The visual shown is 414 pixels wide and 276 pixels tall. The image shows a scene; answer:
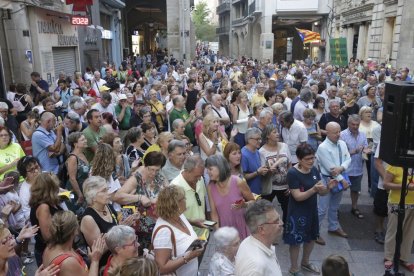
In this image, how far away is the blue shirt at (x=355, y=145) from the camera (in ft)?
19.8

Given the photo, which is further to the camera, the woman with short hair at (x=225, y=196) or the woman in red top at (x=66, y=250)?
the woman with short hair at (x=225, y=196)

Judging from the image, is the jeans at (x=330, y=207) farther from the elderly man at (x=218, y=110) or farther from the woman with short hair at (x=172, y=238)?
the woman with short hair at (x=172, y=238)

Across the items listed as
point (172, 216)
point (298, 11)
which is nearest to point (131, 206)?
point (172, 216)

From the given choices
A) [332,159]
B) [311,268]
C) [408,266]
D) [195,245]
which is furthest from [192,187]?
[408,266]

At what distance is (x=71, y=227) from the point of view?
2975 millimetres

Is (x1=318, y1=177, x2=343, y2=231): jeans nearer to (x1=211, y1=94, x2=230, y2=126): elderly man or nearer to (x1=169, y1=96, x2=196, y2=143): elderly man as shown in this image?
(x1=211, y1=94, x2=230, y2=126): elderly man

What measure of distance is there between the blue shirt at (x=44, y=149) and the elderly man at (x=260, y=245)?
3.58 meters

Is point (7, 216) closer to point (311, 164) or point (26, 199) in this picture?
point (26, 199)

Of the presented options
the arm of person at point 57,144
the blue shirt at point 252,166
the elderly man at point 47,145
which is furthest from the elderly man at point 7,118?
the blue shirt at point 252,166

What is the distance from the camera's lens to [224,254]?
123 inches

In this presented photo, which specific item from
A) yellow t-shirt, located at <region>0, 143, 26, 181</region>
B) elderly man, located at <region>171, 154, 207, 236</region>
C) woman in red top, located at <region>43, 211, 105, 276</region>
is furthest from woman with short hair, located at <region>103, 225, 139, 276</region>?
yellow t-shirt, located at <region>0, 143, 26, 181</region>

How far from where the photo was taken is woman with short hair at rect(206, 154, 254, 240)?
13.2 ft

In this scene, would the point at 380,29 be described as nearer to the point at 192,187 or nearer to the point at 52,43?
the point at 52,43

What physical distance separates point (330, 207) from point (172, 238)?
329 cm
